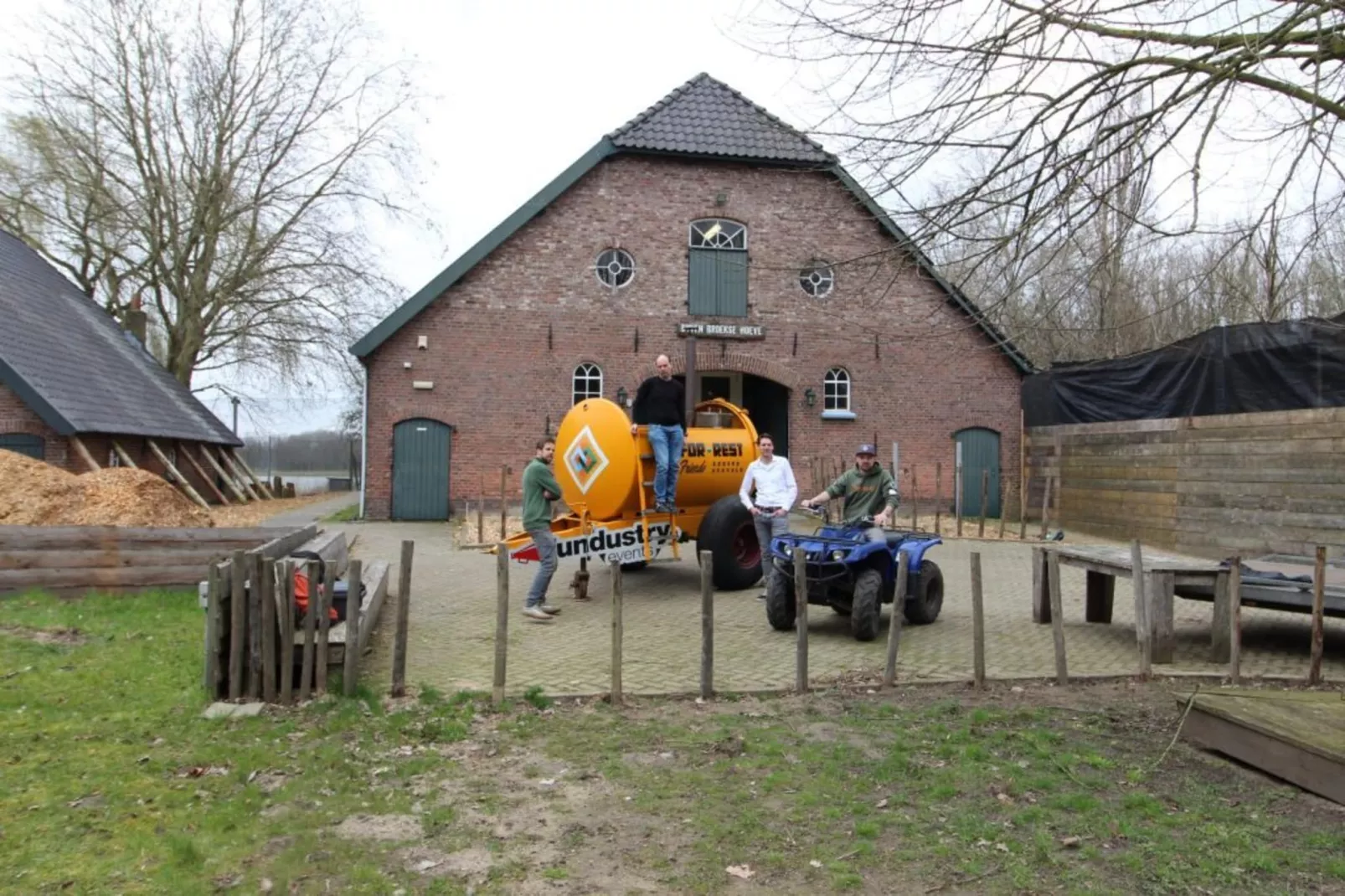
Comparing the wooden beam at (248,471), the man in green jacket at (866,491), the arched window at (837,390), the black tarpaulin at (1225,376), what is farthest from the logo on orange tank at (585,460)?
the wooden beam at (248,471)

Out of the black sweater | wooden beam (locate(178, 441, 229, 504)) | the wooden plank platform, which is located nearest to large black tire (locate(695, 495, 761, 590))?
the black sweater

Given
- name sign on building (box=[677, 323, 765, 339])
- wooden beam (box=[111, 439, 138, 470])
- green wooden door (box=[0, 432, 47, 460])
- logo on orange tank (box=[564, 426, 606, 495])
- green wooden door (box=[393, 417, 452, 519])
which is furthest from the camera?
name sign on building (box=[677, 323, 765, 339])

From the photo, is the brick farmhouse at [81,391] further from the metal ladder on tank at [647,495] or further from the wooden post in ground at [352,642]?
the wooden post in ground at [352,642]

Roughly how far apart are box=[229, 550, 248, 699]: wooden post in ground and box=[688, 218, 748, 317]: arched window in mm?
16761

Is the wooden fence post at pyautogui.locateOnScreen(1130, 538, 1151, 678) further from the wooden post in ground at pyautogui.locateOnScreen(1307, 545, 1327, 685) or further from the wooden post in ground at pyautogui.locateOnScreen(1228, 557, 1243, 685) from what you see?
the wooden post in ground at pyautogui.locateOnScreen(1307, 545, 1327, 685)

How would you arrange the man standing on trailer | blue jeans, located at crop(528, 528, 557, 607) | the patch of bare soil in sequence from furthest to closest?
1. the man standing on trailer
2. blue jeans, located at crop(528, 528, 557, 607)
3. the patch of bare soil

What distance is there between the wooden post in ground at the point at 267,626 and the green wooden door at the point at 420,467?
15.0 meters

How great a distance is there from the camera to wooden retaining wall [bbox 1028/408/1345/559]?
527 inches

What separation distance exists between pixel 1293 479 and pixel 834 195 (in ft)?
39.0

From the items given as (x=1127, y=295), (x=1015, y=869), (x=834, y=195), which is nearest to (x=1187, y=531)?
(x=1127, y=295)

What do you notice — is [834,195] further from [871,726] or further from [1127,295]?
[871,726]

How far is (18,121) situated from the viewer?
27.7 m

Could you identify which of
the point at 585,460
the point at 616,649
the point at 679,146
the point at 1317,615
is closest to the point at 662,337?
the point at 679,146

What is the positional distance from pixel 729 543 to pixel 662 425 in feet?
5.61
